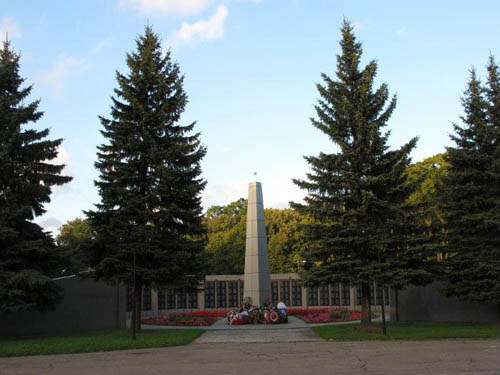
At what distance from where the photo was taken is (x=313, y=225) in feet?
65.0

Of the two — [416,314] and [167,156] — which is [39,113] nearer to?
[167,156]

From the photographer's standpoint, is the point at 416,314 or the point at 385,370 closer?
the point at 385,370

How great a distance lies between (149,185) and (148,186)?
0.21ft

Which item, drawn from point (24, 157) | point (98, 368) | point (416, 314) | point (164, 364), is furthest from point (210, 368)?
point (416, 314)

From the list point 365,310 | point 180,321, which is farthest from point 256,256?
point 365,310

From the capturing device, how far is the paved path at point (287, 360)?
11.8 meters

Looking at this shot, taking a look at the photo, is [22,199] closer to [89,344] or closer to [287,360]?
[89,344]

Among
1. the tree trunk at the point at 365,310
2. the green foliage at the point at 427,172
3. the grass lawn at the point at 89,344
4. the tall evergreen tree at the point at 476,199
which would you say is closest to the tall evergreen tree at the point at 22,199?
the grass lawn at the point at 89,344

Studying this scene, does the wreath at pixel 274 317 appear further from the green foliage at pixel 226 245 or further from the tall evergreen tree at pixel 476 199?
the green foliage at pixel 226 245

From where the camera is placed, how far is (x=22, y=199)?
19719 millimetres

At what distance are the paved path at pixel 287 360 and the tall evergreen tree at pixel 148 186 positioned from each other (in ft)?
15.0

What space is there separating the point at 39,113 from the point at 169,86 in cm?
546

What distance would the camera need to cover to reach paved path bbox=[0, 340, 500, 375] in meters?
11.8

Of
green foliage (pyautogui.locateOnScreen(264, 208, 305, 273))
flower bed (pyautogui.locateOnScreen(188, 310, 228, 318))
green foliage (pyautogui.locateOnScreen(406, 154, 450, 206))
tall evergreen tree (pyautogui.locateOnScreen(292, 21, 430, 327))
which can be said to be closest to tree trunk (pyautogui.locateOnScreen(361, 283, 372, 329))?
tall evergreen tree (pyautogui.locateOnScreen(292, 21, 430, 327))
